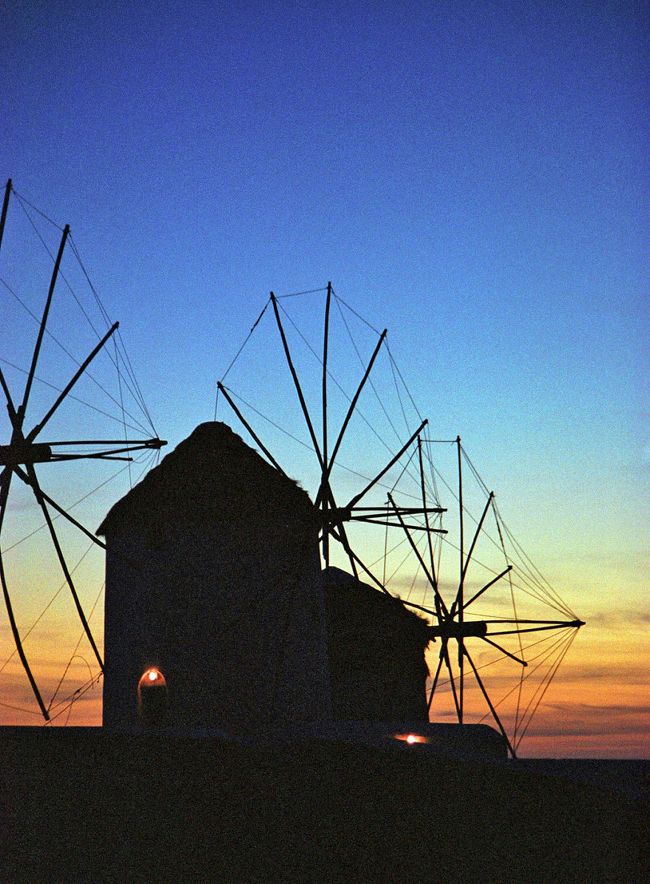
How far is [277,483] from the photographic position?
31609 millimetres

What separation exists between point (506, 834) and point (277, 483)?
15742 mm

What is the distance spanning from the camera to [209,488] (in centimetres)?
3100

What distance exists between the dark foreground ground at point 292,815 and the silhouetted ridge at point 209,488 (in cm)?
1027

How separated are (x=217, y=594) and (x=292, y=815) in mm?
12785

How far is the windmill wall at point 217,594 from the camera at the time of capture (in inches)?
1156

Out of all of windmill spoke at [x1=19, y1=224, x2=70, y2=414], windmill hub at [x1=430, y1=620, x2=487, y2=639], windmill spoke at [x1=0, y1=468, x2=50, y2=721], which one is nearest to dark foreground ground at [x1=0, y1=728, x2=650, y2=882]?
windmill spoke at [x1=0, y1=468, x2=50, y2=721]

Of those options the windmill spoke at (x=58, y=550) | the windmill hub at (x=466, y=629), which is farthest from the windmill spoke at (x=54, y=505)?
the windmill hub at (x=466, y=629)

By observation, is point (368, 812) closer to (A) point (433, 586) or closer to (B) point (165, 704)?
(B) point (165, 704)

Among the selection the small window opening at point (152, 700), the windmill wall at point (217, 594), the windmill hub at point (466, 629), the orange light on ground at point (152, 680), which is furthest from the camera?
the windmill hub at point (466, 629)

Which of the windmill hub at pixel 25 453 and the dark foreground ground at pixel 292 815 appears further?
the windmill hub at pixel 25 453

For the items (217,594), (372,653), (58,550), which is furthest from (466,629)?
(58,550)

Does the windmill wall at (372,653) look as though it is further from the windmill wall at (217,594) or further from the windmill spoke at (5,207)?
the windmill spoke at (5,207)

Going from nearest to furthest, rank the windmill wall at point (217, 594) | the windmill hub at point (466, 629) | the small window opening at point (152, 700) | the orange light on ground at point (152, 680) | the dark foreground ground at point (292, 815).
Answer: the dark foreground ground at point (292, 815)
the small window opening at point (152, 700)
the orange light on ground at point (152, 680)
the windmill wall at point (217, 594)
the windmill hub at point (466, 629)

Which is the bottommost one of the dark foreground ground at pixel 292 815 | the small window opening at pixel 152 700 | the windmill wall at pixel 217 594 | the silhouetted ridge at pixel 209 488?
the dark foreground ground at pixel 292 815
